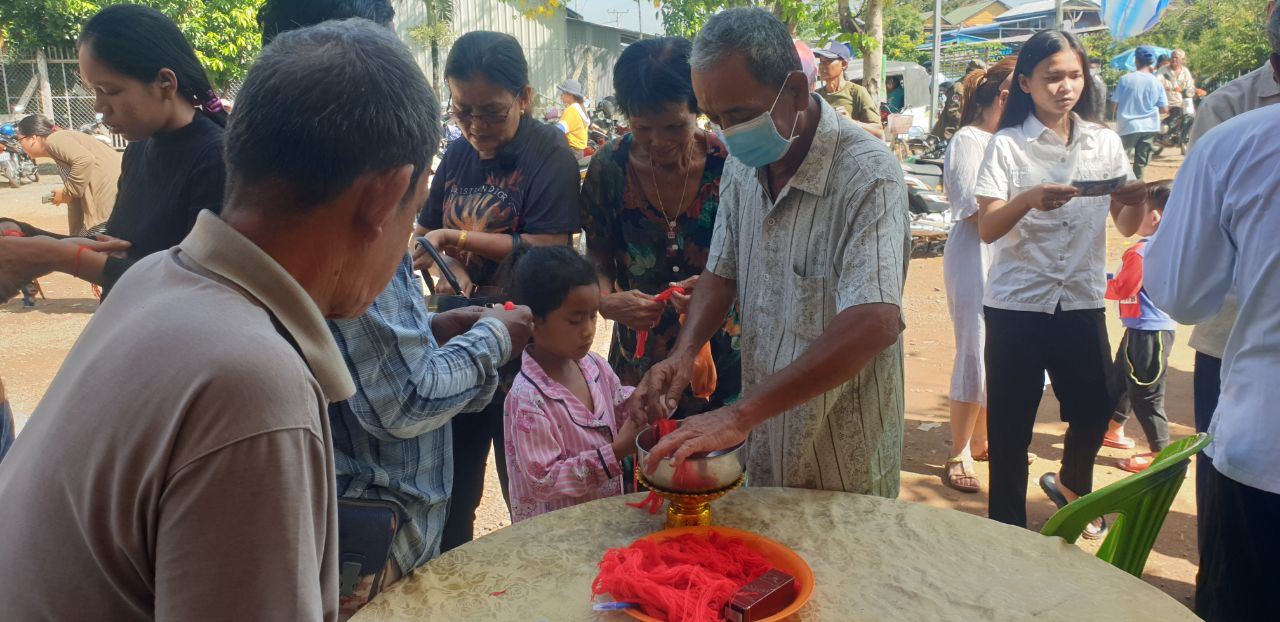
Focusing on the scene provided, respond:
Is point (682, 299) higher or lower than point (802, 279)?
lower

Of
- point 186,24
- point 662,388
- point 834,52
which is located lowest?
point 662,388

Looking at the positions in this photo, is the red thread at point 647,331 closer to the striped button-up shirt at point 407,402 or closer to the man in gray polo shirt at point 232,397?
the striped button-up shirt at point 407,402

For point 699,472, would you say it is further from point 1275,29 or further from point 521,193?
point 1275,29

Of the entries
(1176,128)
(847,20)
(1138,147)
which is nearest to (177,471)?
(847,20)

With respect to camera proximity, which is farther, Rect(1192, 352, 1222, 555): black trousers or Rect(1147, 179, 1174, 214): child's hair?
Rect(1147, 179, 1174, 214): child's hair

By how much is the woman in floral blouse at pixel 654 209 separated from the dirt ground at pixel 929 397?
1.20 meters

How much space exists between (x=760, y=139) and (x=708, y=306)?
1.79 ft

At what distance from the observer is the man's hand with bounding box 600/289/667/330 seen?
102 inches

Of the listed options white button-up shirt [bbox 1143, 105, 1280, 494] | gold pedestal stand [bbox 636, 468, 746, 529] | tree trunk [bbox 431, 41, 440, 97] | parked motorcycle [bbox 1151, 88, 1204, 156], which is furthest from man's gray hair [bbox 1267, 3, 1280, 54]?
tree trunk [bbox 431, 41, 440, 97]

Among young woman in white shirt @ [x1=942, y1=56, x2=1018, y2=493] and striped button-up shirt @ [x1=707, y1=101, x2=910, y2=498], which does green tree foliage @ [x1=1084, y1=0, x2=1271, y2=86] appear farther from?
striped button-up shirt @ [x1=707, y1=101, x2=910, y2=498]

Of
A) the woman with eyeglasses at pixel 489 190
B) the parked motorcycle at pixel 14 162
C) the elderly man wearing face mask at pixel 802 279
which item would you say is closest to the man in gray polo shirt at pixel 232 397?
the elderly man wearing face mask at pixel 802 279

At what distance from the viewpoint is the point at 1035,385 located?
331cm

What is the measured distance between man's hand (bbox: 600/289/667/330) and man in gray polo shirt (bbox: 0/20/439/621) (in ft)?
5.18

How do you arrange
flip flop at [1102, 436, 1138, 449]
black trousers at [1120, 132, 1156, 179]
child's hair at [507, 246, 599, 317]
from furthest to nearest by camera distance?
black trousers at [1120, 132, 1156, 179], flip flop at [1102, 436, 1138, 449], child's hair at [507, 246, 599, 317]
